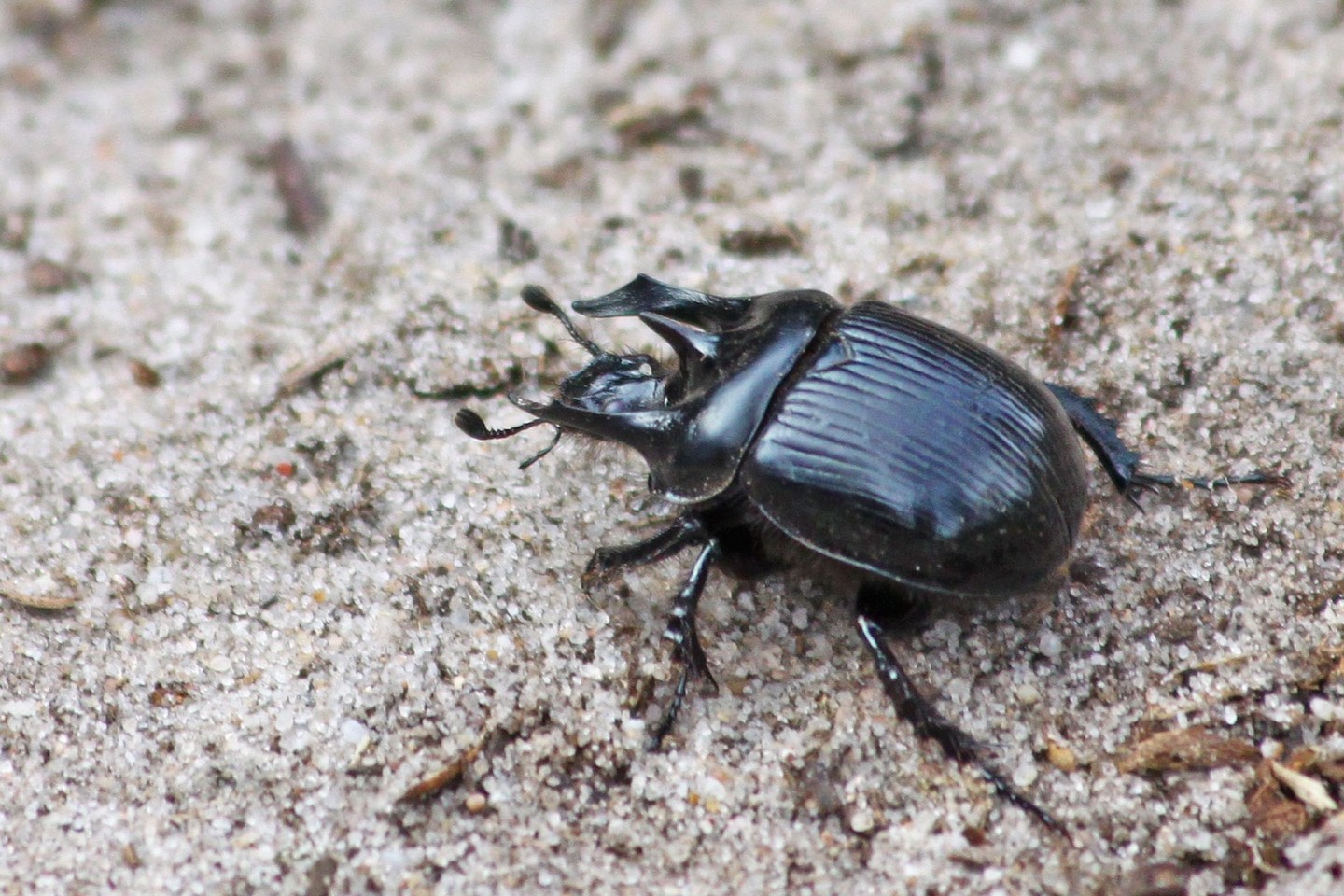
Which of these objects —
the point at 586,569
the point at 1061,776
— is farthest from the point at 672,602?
the point at 1061,776

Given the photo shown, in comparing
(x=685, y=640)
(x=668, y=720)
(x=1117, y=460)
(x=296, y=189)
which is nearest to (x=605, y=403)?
(x=685, y=640)

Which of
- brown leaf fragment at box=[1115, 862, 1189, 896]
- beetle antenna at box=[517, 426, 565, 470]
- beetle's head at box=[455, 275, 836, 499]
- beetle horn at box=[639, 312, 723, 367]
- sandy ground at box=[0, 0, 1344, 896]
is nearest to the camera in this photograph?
brown leaf fragment at box=[1115, 862, 1189, 896]

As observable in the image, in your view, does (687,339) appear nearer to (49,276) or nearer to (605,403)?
(605,403)

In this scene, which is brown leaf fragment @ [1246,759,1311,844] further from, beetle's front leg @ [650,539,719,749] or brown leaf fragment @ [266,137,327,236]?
brown leaf fragment @ [266,137,327,236]

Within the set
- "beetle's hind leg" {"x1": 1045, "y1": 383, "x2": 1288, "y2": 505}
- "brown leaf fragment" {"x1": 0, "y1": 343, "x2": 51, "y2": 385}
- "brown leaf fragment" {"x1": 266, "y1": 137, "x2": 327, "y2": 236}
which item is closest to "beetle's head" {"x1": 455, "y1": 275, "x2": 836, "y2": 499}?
"beetle's hind leg" {"x1": 1045, "y1": 383, "x2": 1288, "y2": 505}

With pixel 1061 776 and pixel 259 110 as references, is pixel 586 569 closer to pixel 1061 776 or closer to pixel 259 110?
pixel 1061 776

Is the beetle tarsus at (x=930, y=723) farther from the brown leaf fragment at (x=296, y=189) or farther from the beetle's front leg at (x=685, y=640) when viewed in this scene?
the brown leaf fragment at (x=296, y=189)

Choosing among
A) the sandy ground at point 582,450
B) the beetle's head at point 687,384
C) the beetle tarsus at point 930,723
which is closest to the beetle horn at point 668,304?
the beetle's head at point 687,384
